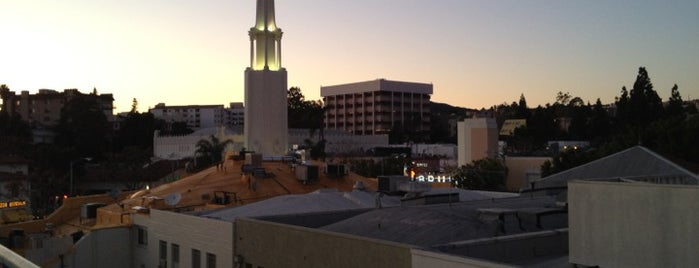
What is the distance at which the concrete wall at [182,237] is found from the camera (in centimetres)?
2150

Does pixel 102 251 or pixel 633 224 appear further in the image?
pixel 102 251

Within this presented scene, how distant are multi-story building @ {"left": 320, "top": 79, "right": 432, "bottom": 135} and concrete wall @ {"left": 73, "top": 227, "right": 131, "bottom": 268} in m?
132

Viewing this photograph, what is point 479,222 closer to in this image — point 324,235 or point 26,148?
point 324,235

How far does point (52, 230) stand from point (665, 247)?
30.2m

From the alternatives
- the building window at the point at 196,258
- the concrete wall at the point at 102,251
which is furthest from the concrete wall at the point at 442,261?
the concrete wall at the point at 102,251

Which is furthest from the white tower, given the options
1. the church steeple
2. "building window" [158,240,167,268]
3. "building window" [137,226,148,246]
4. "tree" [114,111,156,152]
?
"tree" [114,111,156,152]

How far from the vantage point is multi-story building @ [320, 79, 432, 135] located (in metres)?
165

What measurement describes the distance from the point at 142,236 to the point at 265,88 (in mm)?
36495

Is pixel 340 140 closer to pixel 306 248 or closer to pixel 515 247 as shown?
pixel 306 248

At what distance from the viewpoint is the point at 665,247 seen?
9.33 metres

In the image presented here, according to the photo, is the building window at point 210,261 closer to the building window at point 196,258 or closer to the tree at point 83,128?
the building window at point 196,258

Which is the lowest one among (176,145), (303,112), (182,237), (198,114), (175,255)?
(175,255)

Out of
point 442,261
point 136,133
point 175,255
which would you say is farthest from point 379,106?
point 442,261

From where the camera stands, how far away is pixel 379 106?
166m
